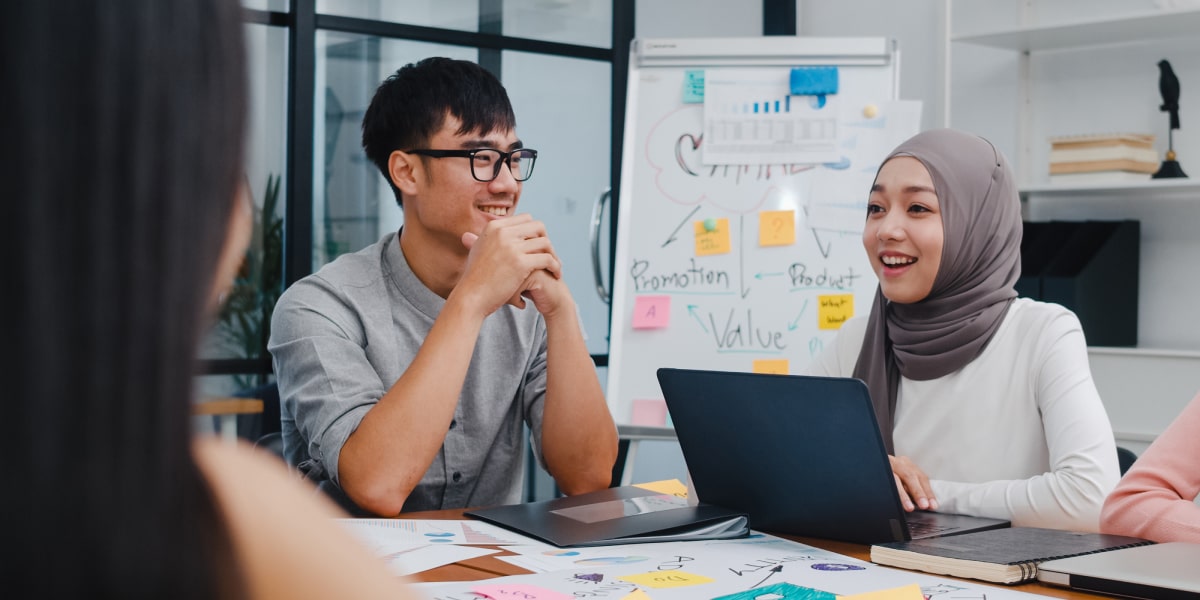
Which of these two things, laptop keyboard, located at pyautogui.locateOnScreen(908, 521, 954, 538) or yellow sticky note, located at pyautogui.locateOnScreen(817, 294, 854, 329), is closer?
laptop keyboard, located at pyautogui.locateOnScreen(908, 521, 954, 538)

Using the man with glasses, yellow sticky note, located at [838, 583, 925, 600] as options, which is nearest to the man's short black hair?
the man with glasses

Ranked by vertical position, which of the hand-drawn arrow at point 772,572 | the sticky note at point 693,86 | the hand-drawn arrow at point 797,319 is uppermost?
the sticky note at point 693,86

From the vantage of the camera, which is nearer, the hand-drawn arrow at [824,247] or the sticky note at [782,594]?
the sticky note at [782,594]

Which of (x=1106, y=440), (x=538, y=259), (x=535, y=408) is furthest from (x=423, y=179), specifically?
(x=1106, y=440)

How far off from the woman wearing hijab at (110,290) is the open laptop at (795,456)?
923mm

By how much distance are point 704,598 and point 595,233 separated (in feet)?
7.65

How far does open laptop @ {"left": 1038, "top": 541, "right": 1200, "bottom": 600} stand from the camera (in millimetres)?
995

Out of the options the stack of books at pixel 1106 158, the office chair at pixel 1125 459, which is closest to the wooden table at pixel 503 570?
the office chair at pixel 1125 459

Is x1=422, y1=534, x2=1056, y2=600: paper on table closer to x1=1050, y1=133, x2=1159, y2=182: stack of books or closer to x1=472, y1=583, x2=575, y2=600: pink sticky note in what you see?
x1=472, y1=583, x2=575, y2=600: pink sticky note

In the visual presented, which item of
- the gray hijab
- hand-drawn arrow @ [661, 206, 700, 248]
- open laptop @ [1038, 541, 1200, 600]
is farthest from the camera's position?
hand-drawn arrow @ [661, 206, 700, 248]

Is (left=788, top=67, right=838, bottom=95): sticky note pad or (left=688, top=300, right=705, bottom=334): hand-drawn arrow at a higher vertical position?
(left=788, top=67, right=838, bottom=95): sticky note pad

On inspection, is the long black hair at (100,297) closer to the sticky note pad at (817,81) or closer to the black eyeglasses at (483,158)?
the black eyeglasses at (483,158)

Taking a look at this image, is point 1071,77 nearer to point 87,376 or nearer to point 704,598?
point 704,598

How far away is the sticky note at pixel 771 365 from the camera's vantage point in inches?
115
